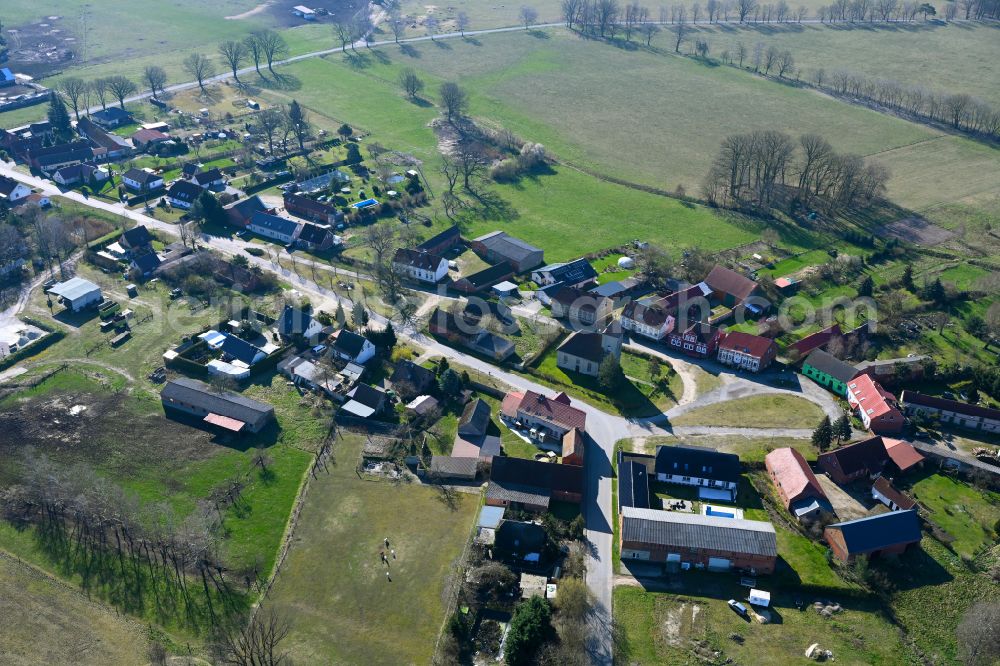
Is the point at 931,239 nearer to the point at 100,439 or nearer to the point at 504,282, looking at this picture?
the point at 504,282

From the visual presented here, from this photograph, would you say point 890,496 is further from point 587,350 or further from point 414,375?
point 414,375

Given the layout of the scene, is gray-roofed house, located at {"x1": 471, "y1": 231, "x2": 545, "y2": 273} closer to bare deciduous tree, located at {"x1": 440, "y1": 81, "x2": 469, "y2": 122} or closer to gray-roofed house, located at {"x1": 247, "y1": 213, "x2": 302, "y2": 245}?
gray-roofed house, located at {"x1": 247, "y1": 213, "x2": 302, "y2": 245}

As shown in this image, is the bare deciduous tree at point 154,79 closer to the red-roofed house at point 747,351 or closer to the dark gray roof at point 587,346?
the dark gray roof at point 587,346

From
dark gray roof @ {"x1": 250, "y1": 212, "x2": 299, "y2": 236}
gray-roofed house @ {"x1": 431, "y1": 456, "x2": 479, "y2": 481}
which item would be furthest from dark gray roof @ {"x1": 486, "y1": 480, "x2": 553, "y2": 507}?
dark gray roof @ {"x1": 250, "y1": 212, "x2": 299, "y2": 236}

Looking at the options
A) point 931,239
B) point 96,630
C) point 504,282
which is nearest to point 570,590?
point 96,630

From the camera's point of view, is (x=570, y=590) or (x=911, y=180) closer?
(x=570, y=590)

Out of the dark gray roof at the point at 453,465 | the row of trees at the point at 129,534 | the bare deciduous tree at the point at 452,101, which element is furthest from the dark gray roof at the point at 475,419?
the bare deciduous tree at the point at 452,101
